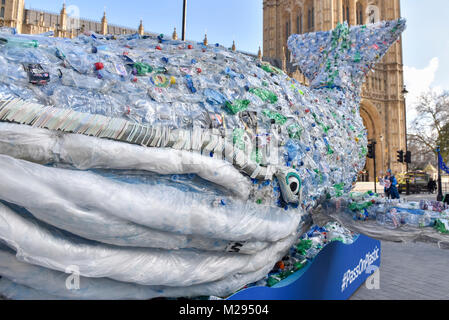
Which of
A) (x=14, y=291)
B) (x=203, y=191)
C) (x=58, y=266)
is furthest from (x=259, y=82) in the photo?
(x=14, y=291)

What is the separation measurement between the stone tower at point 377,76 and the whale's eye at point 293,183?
34317 mm

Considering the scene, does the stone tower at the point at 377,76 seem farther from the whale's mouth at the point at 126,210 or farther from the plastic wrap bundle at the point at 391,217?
the whale's mouth at the point at 126,210

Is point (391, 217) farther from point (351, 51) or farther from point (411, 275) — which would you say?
point (351, 51)

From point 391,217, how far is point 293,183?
36.0 inches

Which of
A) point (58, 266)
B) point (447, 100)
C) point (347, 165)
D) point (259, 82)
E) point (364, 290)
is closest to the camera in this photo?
point (58, 266)

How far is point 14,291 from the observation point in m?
1.41

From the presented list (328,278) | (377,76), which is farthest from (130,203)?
(377,76)

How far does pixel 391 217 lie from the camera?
2344 mm

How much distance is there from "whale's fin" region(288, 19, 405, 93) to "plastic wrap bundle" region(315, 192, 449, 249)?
1918 mm

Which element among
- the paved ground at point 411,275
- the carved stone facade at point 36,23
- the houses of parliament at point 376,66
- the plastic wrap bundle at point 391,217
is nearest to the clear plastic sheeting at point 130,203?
the plastic wrap bundle at point 391,217

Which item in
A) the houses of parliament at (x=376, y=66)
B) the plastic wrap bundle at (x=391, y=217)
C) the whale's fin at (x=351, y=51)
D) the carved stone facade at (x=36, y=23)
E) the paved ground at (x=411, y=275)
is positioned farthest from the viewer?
the houses of parliament at (x=376, y=66)

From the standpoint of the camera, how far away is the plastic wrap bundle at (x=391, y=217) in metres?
2.21
